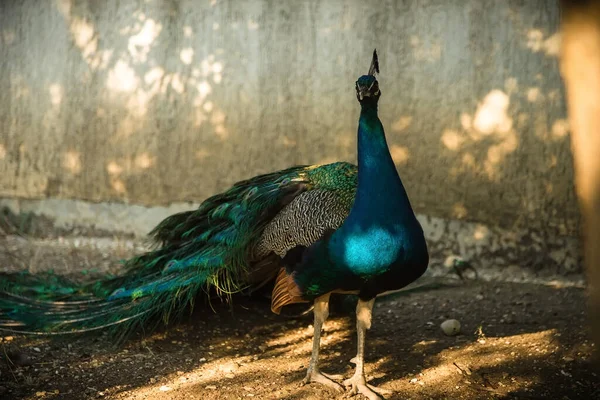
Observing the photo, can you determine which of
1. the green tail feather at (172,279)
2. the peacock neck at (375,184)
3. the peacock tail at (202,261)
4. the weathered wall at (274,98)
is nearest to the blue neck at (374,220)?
the peacock neck at (375,184)

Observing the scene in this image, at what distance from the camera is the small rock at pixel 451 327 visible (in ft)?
13.4

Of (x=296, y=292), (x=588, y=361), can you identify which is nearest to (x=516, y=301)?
(x=588, y=361)

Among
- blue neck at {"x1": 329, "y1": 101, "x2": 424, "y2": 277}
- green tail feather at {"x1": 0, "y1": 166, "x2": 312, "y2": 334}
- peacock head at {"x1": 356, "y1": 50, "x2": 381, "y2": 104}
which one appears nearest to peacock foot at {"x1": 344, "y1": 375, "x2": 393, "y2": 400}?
blue neck at {"x1": 329, "y1": 101, "x2": 424, "y2": 277}

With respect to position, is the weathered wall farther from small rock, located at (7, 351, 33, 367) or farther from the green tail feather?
small rock, located at (7, 351, 33, 367)

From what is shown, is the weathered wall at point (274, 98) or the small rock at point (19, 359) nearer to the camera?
the small rock at point (19, 359)

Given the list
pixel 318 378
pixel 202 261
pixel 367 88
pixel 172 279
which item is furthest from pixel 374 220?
pixel 172 279

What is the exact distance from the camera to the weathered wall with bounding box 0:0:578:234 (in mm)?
4969

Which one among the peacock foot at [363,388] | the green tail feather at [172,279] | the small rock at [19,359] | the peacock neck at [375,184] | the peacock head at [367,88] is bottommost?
the peacock foot at [363,388]

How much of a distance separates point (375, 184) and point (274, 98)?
97.1 inches

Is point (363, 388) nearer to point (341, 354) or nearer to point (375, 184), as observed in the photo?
point (341, 354)

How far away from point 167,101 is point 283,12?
3.58 ft

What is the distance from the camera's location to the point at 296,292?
326 cm

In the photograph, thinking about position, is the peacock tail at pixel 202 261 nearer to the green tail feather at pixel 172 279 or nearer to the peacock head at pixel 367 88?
the green tail feather at pixel 172 279

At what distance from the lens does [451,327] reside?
4.07m
